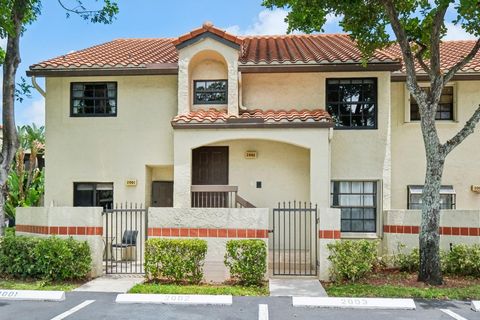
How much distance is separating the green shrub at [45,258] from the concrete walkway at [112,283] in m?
0.46

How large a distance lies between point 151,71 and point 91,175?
4.05 metres

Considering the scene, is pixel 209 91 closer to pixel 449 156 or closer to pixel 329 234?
pixel 329 234

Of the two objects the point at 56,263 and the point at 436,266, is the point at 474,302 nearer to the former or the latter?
the point at 436,266

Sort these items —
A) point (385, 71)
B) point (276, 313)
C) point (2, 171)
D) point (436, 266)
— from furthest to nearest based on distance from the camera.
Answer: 1. point (385, 71)
2. point (2, 171)
3. point (436, 266)
4. point (276, 313)

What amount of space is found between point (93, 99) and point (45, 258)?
636 centimetres

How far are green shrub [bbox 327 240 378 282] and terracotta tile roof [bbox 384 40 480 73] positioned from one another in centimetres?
705

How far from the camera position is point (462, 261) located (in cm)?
1049

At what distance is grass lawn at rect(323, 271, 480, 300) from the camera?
8898mm

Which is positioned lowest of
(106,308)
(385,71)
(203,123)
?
(106,308)

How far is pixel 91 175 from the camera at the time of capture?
1434 centimetres

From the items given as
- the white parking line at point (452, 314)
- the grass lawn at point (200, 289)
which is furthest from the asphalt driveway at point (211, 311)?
the grass lawn at point (200, 289)

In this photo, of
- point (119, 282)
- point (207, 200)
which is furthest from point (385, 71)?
point (119, 282)

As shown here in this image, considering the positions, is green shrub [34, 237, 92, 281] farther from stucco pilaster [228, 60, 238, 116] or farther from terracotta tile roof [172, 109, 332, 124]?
stucco pilaster [228, 60, 238, 116]

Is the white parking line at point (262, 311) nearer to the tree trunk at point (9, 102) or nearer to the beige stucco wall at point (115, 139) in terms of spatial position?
the beige stucco wall at point (115, 139)
